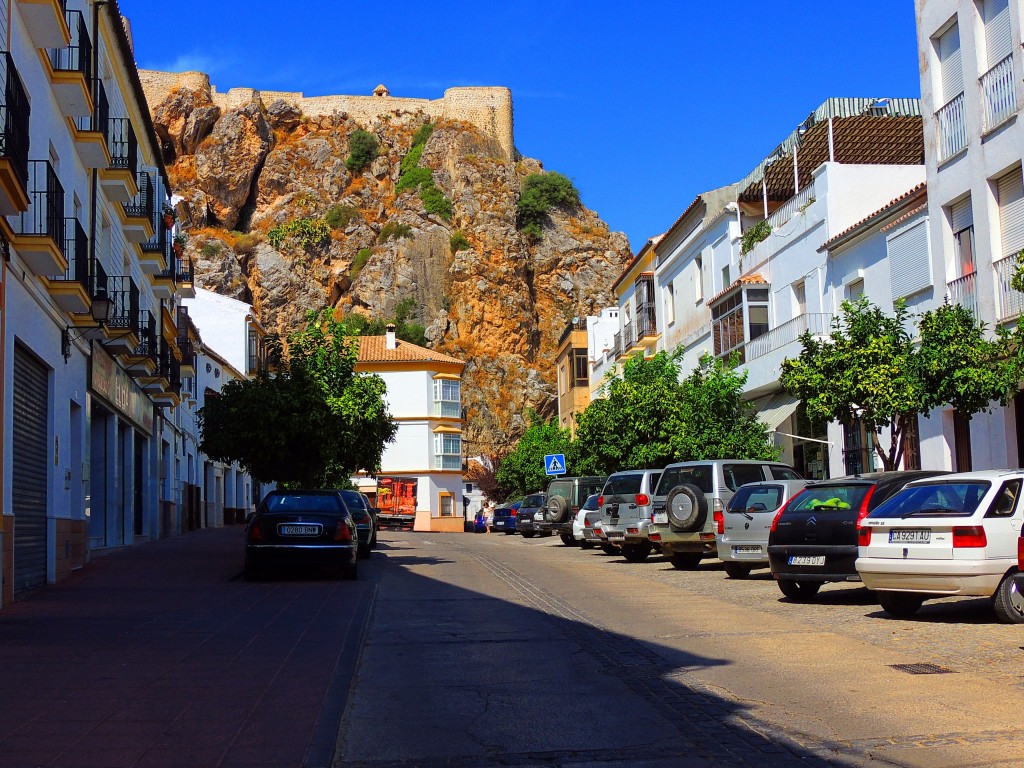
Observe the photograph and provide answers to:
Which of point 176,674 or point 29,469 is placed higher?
point 29,469

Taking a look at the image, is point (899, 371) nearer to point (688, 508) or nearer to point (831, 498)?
point (688, 508)

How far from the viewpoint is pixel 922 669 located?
892 centimetres

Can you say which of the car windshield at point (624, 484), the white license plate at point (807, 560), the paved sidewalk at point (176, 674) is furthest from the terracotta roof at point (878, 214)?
the paved sidewalk at point (176, 674)

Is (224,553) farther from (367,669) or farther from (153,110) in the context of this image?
(153,110)

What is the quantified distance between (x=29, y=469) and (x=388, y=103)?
9206 centimetres

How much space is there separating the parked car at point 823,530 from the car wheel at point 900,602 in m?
1.27

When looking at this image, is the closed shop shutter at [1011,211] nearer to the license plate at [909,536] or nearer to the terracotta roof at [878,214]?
the terracotta roof at [878,214]

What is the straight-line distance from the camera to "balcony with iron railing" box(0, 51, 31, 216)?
13031 millimetres

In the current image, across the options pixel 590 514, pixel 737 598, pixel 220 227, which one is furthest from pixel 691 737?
pixel 220 227

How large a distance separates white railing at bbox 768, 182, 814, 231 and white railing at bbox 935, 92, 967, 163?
22.4 ft

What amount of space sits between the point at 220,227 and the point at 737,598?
8717cm

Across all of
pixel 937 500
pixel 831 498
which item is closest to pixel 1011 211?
pixel 831 498

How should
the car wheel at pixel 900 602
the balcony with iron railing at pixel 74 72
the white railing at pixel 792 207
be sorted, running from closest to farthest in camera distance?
the car wheel at pixel 900 602
the balcony with iron railing at pixel 74 72
the white railing at pixel 792 207

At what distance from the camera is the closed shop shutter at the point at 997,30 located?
20625 mm
